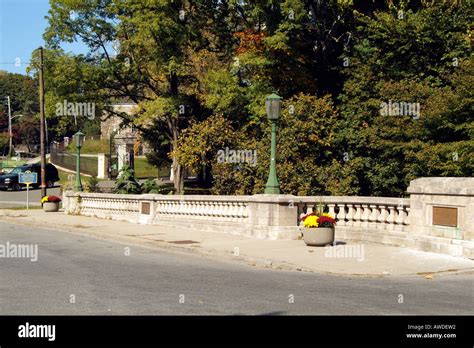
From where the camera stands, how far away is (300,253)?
1461 centimetres

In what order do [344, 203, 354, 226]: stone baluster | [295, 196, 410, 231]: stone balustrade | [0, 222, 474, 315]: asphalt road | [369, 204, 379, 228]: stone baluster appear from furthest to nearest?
[344, 203, 354, 226]: stone baluster < [369, 204, 379, 228]: stone baluster < [295, 196, 410, 231]: stone balustrade < [0, 222, 474, 315]: asphalt road

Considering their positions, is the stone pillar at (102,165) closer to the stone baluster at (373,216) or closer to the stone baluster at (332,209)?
the stone baluster at (332,209)

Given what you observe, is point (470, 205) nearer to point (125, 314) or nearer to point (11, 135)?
point (125, 314)

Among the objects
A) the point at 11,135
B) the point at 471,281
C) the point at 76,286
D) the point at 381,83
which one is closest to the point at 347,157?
the point at 381,83

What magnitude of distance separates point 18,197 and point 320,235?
3598cm

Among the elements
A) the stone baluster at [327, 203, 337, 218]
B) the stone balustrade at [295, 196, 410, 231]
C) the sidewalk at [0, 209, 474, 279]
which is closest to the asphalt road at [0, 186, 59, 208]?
the sidewalk at [0, 209, 474, 279]

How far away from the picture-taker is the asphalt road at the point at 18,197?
Result: 132 feet

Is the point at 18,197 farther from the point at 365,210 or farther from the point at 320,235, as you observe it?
the point at 320,235

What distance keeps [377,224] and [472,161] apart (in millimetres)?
8642

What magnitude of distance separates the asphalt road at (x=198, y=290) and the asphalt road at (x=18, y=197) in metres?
27.6

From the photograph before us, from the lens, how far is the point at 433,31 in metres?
→ 29.0

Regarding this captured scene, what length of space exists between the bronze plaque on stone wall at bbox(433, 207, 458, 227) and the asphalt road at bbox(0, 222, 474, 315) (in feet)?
7.16

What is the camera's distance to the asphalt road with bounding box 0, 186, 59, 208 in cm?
4036

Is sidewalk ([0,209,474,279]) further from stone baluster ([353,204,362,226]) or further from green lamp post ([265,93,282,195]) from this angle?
→ green lamp post ([265,93,282,195])
